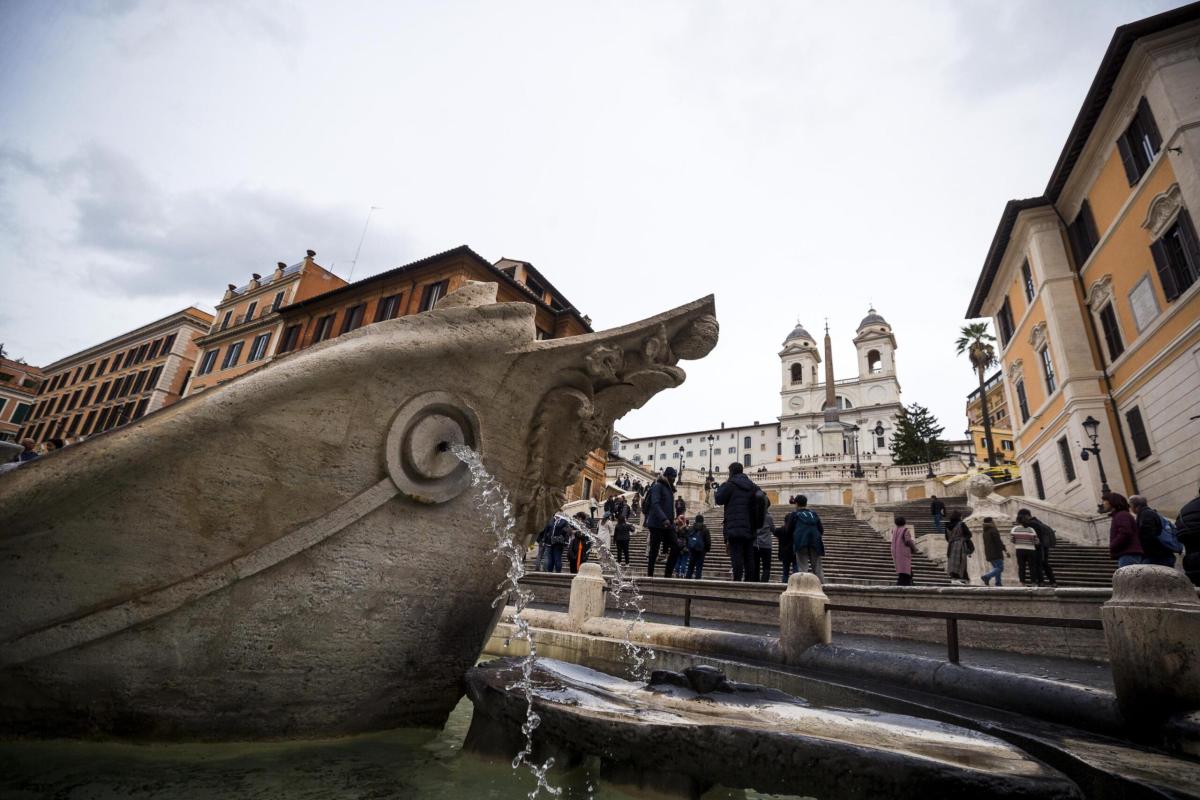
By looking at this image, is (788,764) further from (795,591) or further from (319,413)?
(795,591)

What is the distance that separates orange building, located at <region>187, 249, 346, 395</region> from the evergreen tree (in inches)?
1862

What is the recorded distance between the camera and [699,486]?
3562 centimetres

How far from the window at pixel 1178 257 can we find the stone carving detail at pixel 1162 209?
0.23 m

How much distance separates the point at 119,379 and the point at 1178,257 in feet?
214

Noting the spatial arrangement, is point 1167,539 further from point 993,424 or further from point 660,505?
point 993,424

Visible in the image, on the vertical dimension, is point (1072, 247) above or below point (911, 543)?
above

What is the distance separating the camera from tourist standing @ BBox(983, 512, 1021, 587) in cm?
1144

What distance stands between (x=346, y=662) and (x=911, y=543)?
33.2 feet

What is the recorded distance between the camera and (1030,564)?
37.8 feet

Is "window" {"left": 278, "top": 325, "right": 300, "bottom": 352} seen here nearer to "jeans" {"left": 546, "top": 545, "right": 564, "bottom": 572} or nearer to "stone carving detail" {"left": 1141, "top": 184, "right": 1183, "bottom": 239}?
"jeans" {"left": 546, "top": 545, "right": 564, "bottom": 572}

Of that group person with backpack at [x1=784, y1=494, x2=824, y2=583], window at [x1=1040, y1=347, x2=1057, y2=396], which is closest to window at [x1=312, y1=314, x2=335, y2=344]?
person with backpack at [x1=784, y1=494, x2=824, y2=583]

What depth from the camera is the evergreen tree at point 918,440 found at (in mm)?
47438

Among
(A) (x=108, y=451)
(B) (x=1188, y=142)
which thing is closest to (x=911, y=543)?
(A) (x=108, y=451)

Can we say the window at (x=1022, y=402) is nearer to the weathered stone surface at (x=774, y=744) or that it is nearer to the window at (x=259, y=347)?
the weathered stone surface at (x=774, y=744)
